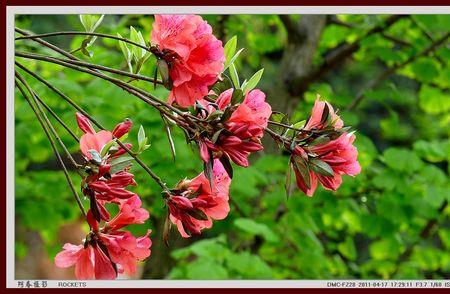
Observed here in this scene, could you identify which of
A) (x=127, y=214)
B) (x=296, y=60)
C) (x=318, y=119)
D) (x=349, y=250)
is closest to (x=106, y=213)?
(x=127, y=214)

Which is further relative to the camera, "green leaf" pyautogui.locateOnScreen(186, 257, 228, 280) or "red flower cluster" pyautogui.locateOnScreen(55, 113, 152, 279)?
"green leaf" pyautogui.locateOnScreen(186, 257, 228, 280)

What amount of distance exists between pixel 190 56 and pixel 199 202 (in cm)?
19

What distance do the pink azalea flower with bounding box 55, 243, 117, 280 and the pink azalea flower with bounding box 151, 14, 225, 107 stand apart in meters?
0.24

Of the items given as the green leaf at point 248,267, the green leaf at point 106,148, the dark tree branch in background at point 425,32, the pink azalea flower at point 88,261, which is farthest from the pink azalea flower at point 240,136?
the dark tree branch in background at point 425,32

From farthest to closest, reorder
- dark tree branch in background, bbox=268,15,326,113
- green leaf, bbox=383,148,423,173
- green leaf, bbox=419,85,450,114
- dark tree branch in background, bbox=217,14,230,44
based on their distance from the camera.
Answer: green leaf, bbox=419,85,450,114, dark tree branch in background, bbox=268,15,326,113, dark tree branch in background, bbox=217,14,230,44, green leaf, bbox=383,148,423,173

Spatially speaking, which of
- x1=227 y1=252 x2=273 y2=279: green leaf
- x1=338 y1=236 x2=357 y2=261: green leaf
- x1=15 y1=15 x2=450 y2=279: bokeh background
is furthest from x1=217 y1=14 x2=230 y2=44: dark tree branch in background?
x1=338 y1=236 x2=357 y2=261: green leaf

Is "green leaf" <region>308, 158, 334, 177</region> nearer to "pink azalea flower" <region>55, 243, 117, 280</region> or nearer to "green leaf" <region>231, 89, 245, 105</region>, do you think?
"green leaf" <region>231, 89, 245, 105</region>

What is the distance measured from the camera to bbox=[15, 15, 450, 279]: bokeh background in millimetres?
2154

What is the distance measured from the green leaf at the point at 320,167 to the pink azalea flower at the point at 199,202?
122 mm

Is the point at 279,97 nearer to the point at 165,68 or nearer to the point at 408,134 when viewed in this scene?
the point at 165,68

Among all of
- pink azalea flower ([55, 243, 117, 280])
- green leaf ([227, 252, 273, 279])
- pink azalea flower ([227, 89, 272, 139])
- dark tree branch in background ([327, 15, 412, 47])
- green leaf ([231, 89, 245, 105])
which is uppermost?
green leaf ([231, 89, 245, 105])

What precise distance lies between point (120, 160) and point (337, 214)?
1.55 metres

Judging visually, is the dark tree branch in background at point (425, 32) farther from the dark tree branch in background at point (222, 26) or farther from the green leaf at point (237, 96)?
the green leaf at point (237, 96)

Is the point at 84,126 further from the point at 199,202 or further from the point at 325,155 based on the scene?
the point at 325,155
